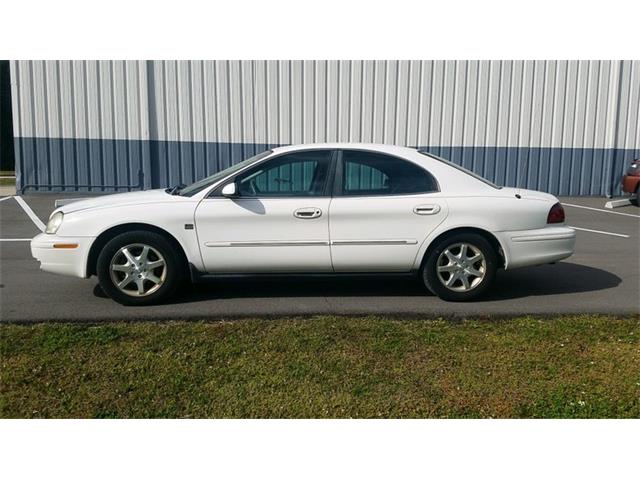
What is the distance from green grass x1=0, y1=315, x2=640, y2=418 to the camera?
371cm

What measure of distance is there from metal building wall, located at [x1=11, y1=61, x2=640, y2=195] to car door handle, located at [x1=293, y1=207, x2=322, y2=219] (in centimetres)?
941

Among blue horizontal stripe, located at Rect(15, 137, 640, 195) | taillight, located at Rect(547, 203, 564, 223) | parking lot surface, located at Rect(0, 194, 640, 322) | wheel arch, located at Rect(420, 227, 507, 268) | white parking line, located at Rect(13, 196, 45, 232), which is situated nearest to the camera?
parking lot surface, located at Rect(0, 194, 640, 322)

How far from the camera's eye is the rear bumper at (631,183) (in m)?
13.6

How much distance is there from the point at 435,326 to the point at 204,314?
6.45 ft

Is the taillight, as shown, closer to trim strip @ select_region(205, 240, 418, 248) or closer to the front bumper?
trim strip @ select_region(205, 240, 418, 248)

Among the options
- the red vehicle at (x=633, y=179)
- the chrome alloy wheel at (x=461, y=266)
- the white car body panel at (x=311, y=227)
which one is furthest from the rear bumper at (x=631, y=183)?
the chrome alloy wheel at (x=461, y=266)

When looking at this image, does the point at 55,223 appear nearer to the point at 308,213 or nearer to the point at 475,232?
the point at 308,213

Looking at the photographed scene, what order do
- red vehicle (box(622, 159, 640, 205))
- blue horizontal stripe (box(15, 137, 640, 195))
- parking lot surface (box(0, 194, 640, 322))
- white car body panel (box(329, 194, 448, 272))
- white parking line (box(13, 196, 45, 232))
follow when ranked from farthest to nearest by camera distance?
blue horizontal stripe (box(15, 137, 640, 195))
red vehicle (box(622, 159, 640, 205))
white parking line (box(13, 196, 45, 232))
white car body panel (box(329, 194, 448, 272))
parking lot surface (box(0, 194, 640, 322))

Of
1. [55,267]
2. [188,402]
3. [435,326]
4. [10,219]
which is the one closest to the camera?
[188,402]

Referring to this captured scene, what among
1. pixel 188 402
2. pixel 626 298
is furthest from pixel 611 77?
pixel 188 402

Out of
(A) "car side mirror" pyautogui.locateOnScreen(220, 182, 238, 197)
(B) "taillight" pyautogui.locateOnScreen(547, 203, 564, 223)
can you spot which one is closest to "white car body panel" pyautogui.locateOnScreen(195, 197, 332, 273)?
(A) "car side mirror" pyautogui.locateOnScreen(220, 182, 238, 197)

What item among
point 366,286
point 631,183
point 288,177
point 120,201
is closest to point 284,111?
point 631,183

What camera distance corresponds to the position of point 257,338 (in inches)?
185

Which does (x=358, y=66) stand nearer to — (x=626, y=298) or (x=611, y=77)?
(x=611, y=77)
